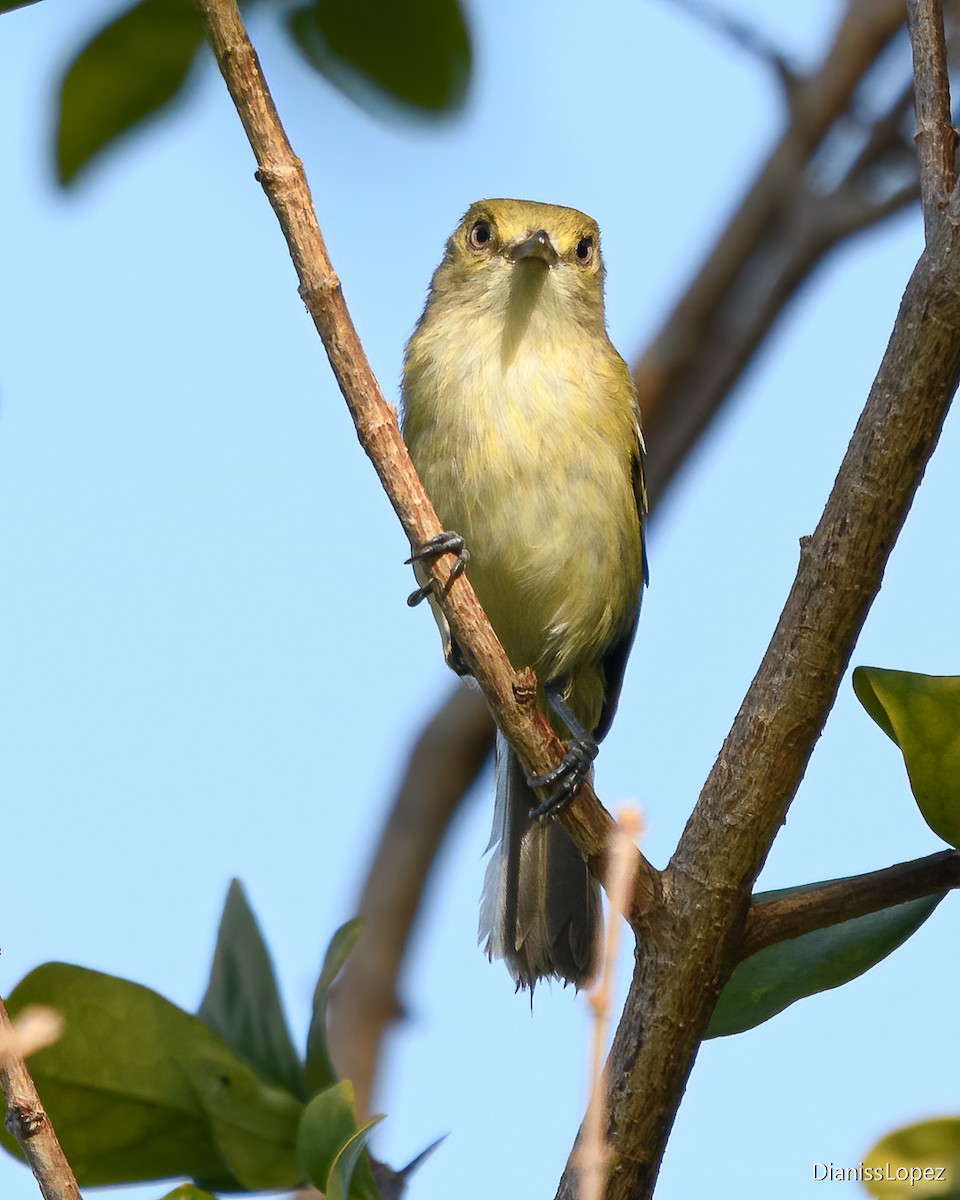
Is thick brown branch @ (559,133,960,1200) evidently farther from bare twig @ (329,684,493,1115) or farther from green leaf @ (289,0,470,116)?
bare twig @ (329,684,493,1115)

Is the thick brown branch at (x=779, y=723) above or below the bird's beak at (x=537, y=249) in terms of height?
below

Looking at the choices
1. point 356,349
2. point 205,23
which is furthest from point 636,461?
point 205,23

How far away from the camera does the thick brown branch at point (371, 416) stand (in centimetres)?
219

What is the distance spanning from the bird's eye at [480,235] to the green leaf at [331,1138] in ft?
9.82

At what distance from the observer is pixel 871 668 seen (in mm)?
2158

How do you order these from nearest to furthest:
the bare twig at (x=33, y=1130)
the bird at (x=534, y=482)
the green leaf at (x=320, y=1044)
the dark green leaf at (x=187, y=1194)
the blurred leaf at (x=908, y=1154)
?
the bare twig at (x=33, y=1130) < the blurred leaf at (x=908, y=1154) < the dark green leaf at (x=187, y=1194) < the green leaf at (x=320, y=1044) < the bird at (x=534, y=482)

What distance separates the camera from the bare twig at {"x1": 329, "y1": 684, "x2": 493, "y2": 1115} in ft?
14.8

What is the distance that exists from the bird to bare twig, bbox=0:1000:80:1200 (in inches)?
85.7

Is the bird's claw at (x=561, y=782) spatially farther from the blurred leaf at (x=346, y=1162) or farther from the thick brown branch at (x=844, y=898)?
the blurred leaf at (x=346, y=1162)

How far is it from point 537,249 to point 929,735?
97.5 inches

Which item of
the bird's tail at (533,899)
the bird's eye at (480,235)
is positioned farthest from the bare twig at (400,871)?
the bird's eye at (480,235)

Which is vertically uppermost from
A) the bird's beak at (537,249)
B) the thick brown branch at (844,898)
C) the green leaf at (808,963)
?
the bird's beak at (537,249)

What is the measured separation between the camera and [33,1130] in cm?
170

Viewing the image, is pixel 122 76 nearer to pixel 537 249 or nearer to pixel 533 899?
pixel 537 249
